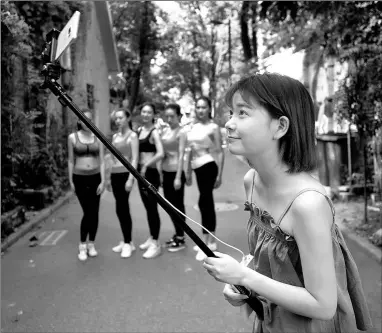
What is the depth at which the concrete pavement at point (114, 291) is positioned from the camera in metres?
3.69

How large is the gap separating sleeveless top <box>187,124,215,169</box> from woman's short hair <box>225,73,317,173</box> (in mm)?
4005

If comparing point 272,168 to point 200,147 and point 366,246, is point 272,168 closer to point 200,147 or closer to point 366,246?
point 200,147

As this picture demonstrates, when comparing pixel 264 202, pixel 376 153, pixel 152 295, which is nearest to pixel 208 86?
pixel 376 153

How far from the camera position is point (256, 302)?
1510 millimetres

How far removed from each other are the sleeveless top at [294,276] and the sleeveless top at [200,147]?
3.93 meters

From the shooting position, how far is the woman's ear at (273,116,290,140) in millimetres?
1384

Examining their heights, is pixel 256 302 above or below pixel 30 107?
below

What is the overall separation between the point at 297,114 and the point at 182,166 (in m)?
4.28

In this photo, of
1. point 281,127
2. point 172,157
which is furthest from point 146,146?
point 281,127

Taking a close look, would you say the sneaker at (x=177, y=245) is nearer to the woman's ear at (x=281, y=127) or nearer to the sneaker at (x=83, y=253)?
the sneaker at (x=83, y=253)

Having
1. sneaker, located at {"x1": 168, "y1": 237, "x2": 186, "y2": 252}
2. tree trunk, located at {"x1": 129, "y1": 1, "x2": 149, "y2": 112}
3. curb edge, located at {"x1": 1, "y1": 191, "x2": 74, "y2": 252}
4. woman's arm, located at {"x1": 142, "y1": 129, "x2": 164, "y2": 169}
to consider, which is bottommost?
sneaker, located at {"x1": 168, "y1": 237, "x2": 186, "y2": 252}

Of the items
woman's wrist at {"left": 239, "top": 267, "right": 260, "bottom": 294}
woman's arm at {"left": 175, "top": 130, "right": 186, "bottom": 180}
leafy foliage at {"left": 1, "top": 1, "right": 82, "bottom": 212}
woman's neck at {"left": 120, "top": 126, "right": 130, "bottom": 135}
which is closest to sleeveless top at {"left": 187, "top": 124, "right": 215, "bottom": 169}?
woman's arm at {"left": 175, "top": 130, "right": 186, "bottom": 180}

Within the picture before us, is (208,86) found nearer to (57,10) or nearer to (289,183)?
(57,10)

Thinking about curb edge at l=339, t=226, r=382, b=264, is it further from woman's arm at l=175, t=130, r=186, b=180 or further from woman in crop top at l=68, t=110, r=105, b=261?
woman in crop top at l=68, t=110, r=105, b=261
